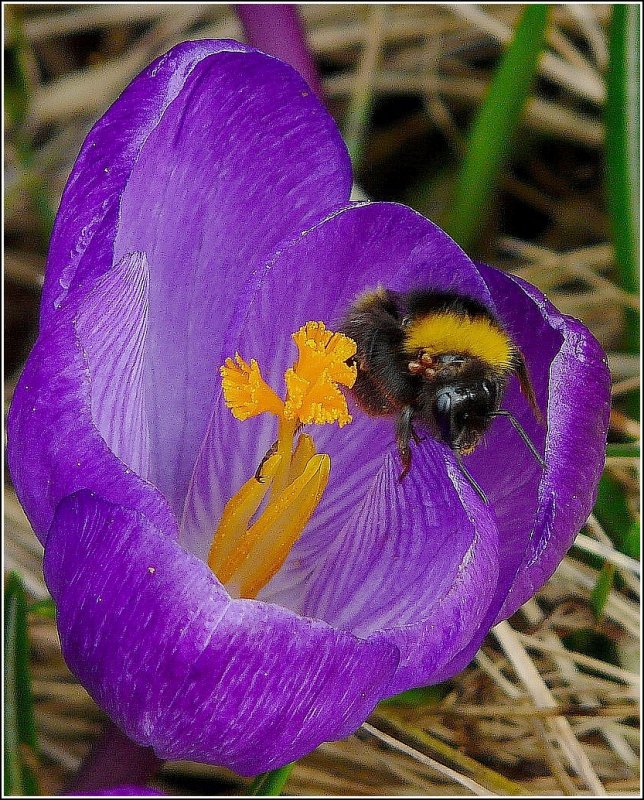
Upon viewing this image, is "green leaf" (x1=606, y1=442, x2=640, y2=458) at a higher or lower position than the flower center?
lower

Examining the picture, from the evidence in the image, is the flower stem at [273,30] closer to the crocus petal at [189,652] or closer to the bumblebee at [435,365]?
the bumblebee at [435,365]

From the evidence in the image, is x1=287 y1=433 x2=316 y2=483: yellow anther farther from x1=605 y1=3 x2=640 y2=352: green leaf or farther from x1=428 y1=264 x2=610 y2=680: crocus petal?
x1=605 y1=3 x2=640 y2=352: green leaf

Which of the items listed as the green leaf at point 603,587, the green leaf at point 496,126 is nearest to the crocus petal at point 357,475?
the green leaf at point 603,587

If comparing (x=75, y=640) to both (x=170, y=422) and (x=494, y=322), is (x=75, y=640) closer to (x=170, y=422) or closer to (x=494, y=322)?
(x=170, y=422)

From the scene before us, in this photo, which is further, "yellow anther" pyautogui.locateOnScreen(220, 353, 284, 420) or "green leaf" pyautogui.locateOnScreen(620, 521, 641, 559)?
"green leaf" pyautogui.locateOnScreen(620, 521, 641, 559)

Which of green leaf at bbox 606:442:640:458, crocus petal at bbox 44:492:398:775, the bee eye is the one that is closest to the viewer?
crocus petal at bbox 44:492:398:775

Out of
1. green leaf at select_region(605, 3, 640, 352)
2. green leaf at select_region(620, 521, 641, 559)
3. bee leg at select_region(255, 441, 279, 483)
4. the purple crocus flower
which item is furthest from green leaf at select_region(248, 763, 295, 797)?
green leaf at select_region(605, 3, 640, 352)
